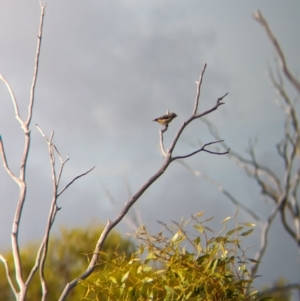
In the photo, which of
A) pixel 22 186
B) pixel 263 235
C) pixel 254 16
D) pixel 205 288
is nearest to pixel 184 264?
pixel 205 288

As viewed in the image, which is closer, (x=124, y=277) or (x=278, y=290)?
(x=124, y=277)

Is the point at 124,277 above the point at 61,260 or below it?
below

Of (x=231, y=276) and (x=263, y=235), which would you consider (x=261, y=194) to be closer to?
(x=263, y=235)

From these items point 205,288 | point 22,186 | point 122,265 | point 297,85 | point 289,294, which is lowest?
point 205,288

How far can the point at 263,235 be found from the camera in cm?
405

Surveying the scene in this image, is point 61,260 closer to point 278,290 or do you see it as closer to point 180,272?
point 278,290

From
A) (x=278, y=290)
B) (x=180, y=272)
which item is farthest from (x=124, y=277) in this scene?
(x=278, y=290)

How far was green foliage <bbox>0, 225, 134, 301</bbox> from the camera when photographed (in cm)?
429

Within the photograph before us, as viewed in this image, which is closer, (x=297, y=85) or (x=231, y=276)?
(x=231, y=276)

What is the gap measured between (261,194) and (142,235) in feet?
10.2

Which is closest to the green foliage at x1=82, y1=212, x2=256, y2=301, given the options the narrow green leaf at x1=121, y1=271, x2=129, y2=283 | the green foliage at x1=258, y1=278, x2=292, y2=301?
the narrow green leaf at x1=121, y1=271, x2=129, y2=283

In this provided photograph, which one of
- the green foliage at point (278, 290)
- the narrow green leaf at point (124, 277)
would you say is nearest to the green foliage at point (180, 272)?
the narrow green leaf at point (124, 277)

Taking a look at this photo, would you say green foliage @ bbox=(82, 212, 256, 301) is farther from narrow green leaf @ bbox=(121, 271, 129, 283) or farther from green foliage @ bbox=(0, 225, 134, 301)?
green foliage @ bbox=(0, 225, 134, 301)

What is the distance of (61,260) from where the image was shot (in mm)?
4391
